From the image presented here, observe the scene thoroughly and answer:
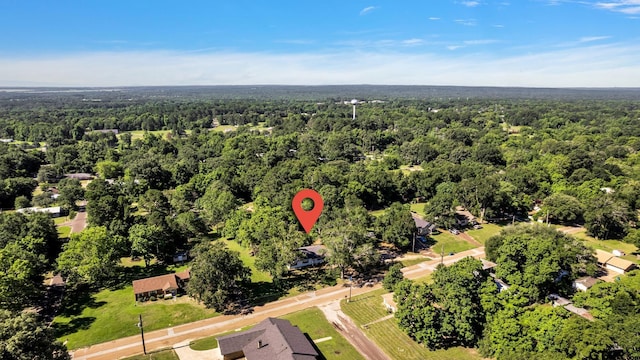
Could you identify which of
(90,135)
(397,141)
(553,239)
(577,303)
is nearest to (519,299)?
(577,303)

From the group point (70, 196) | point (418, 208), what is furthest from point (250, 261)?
point (70, 196)

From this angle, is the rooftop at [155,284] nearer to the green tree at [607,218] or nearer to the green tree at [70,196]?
the green tree at [70,196]

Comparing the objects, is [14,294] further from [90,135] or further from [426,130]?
[426,130]

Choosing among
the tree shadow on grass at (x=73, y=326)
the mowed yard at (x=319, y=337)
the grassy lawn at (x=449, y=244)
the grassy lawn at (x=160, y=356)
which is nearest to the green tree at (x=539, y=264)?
the grassy lawn at (x=449, y=244)

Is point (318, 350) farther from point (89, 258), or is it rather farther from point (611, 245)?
point (611, 245)

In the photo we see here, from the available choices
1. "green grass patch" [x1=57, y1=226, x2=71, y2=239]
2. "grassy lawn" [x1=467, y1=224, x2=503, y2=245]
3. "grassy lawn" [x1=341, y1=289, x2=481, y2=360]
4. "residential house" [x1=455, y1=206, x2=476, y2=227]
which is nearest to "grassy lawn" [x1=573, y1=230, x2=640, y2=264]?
"grassy lawn" [x1=467, y1=224, x2=503, y2=245]
